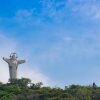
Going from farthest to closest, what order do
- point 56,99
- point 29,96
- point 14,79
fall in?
point 14,79, point 29,96, point 56,99

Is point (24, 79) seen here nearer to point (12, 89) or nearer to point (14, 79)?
point (14, 79)

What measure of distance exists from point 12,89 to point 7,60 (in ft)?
23.2

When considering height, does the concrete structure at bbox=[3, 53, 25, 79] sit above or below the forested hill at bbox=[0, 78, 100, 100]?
above

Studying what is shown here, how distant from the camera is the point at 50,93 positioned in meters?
52.4

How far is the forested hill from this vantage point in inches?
1950

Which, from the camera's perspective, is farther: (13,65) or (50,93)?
(13,65)

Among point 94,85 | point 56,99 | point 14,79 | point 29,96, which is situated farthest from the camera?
point 14,79

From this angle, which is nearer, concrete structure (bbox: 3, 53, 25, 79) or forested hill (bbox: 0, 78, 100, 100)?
forested hill (bbox: 0, 78, 100, 100)

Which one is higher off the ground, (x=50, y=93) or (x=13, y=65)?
(x=13, y=65)

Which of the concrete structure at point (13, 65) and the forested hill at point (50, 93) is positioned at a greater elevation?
the concrete structure at point (13, 65)

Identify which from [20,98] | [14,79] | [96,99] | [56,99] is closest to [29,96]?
[20,98]

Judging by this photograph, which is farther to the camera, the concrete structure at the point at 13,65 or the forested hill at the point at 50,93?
the concrete structure at the point at 13,65

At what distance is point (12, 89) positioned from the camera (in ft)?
191

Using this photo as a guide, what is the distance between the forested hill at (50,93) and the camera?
163 ft
